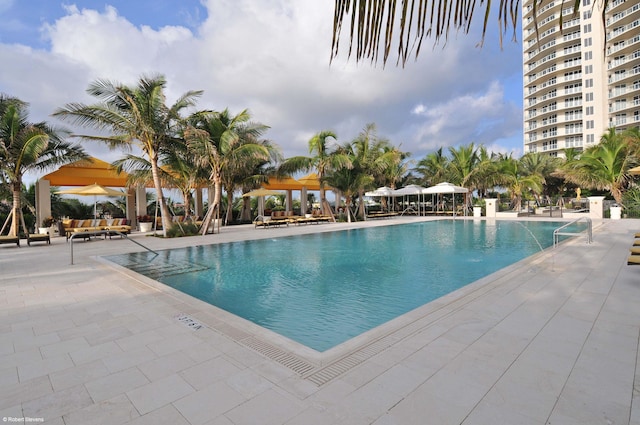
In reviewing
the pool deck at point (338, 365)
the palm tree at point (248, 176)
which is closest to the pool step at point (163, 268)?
the pool deck at point (338, 365)

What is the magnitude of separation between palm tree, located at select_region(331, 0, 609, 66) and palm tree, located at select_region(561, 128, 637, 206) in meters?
26.6

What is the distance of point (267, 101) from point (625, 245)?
2168 cm

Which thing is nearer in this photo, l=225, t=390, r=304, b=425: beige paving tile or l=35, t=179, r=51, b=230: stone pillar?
l=225, t=390, r=304, b=425: beige paving tile

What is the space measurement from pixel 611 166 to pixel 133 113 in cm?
2701

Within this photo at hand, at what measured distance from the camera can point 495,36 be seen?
4.68 ft

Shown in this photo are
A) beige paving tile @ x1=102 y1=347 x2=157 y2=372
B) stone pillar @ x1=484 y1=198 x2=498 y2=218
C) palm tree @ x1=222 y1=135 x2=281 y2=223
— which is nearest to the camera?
beige paving tile @ x1=102 y1=347 x2=157 y2=372

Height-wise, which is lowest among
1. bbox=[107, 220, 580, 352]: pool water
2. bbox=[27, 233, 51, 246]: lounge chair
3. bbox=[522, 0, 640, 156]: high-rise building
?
bbox=[107, 220, 580, 352]: pool water

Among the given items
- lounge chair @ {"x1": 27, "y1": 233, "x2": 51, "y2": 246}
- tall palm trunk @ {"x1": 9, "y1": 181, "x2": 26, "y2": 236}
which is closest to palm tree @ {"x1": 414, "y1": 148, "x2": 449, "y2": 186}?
lounge chair @ {"x1": 27, "y1": 233, "x2": 51, "y2": 246}

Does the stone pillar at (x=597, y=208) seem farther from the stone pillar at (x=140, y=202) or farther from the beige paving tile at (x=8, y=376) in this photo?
the stone pillar at (x=140, y=202)

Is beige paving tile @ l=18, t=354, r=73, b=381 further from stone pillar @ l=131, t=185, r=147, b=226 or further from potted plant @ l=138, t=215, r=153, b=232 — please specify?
stone pillar @ l=131, t=185, r=147, b=226

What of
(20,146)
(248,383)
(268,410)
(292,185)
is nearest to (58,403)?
(248,383)

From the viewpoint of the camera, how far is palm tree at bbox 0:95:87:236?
14.6 meters

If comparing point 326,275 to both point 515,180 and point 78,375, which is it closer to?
point 78,375

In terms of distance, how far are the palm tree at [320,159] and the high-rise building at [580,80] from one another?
4067 cm
